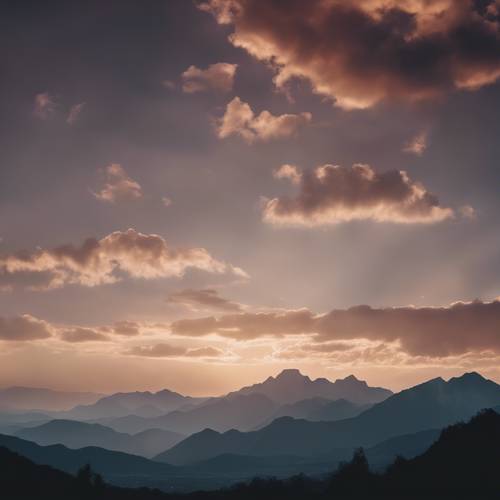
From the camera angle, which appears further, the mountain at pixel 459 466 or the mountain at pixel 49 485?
the mountain at pixel 49 485

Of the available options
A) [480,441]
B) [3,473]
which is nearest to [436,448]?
[480,441]

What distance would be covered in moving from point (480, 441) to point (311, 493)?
Answer: 197 feet

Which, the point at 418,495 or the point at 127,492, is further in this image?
the point at 127,492

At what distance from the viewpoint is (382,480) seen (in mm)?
171500

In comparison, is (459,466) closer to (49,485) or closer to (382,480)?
(382,480)

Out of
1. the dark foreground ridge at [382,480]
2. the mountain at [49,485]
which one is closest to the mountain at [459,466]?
the dark foreground ridge at [382,480]

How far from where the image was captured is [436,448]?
186500 mm

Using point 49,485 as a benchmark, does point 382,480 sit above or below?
above

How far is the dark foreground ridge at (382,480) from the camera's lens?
154750 millimetres

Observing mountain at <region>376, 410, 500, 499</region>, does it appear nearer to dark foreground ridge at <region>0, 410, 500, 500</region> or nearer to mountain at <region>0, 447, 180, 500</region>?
dark foreground ridge at <region>0, 410, 500, 500</region>

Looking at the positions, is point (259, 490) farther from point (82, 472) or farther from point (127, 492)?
point (82, 472)

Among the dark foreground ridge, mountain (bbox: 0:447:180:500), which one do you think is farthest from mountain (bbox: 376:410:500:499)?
mountain (bbox: 0:447:180:500)

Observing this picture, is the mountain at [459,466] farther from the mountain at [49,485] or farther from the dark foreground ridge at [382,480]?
the mountain at [49,485]

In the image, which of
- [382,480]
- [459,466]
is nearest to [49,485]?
[382,480]
